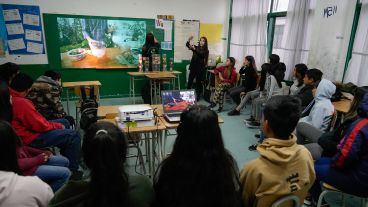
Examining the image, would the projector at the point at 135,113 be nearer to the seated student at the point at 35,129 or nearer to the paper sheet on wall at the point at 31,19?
the seated student at the point at 35,129

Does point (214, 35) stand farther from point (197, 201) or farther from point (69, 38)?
point (197, 201)

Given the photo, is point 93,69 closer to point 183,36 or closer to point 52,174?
point 183,36

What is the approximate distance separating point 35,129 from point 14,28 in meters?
3.88

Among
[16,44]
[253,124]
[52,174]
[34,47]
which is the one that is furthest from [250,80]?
[16,44]

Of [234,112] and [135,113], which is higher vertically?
[135,113]

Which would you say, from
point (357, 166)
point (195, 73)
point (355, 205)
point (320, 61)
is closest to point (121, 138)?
point (357, 166)

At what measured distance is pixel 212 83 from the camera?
617cm

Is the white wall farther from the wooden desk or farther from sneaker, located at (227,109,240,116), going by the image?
the wooden desk

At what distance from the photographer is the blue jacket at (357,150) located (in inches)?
62.7

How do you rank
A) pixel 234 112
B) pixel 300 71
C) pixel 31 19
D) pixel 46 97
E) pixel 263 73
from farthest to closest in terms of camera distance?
pixel 31 19 → pixel 234 112 → pixel 263 73 → pixel 300 71 → pixel 46 97

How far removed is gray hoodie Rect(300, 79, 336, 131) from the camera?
2676 mm

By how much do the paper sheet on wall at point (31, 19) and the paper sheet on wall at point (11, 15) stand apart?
120 mm

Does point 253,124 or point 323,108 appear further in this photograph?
point 253,124

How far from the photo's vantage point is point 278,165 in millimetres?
1235
